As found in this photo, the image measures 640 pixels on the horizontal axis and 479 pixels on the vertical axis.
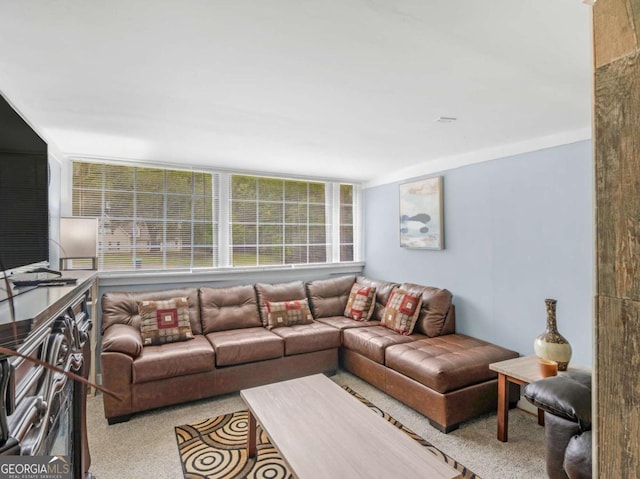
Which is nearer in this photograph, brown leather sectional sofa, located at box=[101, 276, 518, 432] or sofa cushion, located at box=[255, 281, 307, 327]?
brown leather sectional sofa, located at box=[101, 276, 518, 432]

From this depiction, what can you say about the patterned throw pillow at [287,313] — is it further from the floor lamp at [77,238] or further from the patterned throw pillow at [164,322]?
the floor lamp at [77,238]

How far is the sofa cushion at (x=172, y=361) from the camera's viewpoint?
284cm

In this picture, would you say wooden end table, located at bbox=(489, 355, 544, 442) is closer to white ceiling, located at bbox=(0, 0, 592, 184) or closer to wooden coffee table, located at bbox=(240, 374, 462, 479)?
wooden coffee table, located at bbox=(240, 374, 462, 479)

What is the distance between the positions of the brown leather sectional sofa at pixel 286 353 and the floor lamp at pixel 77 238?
23.1 inches

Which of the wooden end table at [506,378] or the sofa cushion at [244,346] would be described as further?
the sofa cushion at [244,346]

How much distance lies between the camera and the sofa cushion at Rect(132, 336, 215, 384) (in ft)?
9.32

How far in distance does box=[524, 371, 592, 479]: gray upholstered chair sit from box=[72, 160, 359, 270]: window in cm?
333

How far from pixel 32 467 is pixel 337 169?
3.91 metres

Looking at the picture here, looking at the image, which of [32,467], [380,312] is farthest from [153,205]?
[32,467]

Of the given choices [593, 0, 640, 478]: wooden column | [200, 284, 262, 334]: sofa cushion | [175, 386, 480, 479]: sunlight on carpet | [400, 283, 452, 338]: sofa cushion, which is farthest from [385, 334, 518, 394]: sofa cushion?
[593, 0, 640, 478]: wooden column

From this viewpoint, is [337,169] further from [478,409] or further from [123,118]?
[478,409]

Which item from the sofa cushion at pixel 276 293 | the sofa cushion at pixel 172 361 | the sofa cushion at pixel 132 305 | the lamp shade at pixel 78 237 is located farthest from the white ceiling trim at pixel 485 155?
the lamp shade at pixel 78 237

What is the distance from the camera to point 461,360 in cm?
279

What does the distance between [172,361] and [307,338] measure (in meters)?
1.29
